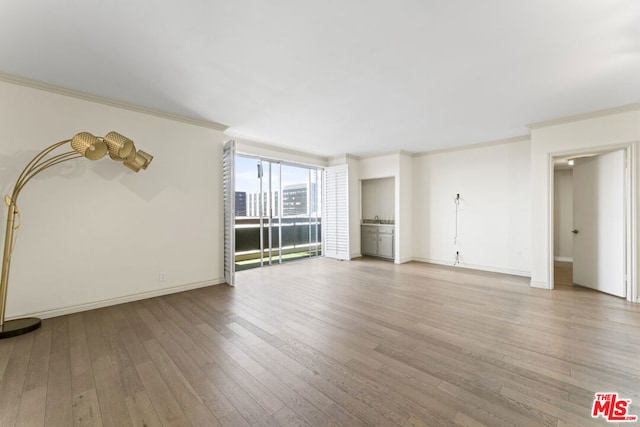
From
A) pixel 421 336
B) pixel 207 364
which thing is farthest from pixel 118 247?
pixel 421 336

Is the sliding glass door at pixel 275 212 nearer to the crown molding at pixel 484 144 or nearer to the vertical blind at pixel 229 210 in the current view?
the vertical blind at pixel 229 210

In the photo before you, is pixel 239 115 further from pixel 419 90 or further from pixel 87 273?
Answer: pixel 87 273

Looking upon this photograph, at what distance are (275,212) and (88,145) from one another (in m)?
3.64

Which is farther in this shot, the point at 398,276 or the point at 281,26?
the point at 398,276

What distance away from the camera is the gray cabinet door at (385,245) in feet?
21.4

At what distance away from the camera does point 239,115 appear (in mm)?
3932

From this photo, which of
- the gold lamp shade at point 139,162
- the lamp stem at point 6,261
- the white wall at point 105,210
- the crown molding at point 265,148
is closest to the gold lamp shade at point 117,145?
the gold lamp shade at point 139,162

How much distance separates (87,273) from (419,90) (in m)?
4.70

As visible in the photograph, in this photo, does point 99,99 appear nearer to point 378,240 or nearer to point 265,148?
point 265,148

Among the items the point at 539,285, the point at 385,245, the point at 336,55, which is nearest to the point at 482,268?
the point at 539,285

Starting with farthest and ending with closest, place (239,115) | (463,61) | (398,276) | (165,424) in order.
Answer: (398,276)
(239,115)
(463,61)
(165,424)

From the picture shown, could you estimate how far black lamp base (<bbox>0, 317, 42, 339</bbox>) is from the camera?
252cm

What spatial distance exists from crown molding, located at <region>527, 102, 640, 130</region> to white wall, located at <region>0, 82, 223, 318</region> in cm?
533

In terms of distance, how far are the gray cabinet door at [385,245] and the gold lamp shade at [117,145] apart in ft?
18.1
